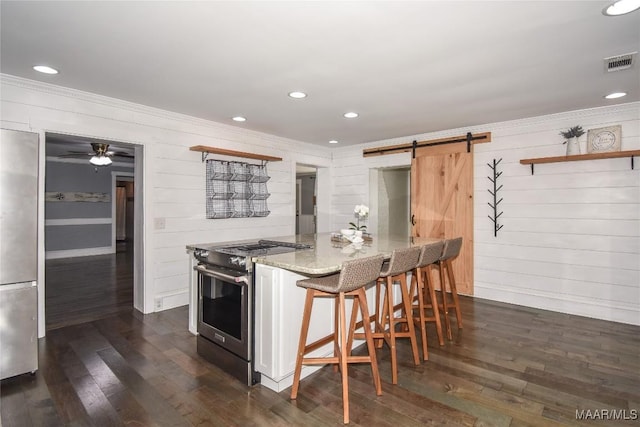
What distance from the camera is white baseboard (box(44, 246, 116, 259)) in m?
7.80

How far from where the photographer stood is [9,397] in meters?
2.22

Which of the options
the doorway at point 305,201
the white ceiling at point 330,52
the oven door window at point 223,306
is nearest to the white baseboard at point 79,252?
the doorway at point 305,201

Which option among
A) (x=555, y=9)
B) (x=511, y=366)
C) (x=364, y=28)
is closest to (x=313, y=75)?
(x=364, y=28)

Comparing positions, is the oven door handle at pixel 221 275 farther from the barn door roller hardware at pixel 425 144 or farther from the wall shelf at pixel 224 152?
the barn door roller hardware at pixel 425 144

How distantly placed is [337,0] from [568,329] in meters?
3.93

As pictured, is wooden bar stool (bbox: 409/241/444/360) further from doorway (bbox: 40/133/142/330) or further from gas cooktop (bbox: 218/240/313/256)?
doorway (bbox: 40/133/142/330)

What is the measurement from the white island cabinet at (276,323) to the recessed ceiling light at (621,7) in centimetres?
251

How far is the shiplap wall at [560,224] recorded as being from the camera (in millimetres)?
3770

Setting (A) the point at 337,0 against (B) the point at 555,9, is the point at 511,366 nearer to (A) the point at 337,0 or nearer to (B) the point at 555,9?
(B) the point at 555,9

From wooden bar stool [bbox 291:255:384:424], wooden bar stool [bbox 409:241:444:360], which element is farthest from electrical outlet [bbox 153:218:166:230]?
wooden bar stool [bbox 409:241:444:360]

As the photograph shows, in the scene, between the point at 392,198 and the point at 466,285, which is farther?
the point at 392,198

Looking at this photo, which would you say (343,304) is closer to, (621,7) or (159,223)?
(621,7)

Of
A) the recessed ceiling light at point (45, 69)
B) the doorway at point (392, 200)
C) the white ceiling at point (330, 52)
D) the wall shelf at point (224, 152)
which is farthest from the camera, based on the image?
the doorway at point (392, 200)

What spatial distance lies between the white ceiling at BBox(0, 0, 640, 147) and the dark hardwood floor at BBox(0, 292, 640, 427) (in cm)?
246
